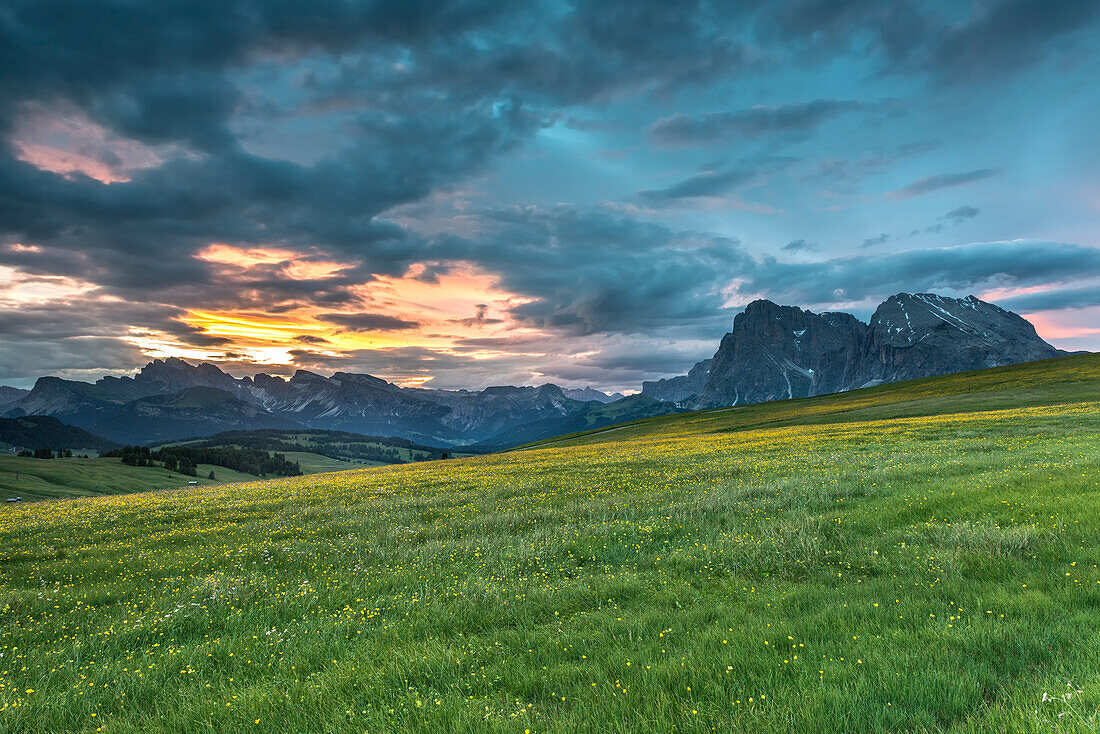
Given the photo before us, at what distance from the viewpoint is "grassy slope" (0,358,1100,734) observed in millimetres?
5523

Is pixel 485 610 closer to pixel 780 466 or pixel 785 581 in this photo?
pixel 785 581

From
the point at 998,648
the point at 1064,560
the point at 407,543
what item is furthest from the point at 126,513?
the point at 1064,560

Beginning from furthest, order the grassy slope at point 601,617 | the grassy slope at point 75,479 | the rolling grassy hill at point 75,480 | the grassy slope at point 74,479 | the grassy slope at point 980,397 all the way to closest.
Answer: the grassy slope at point 74,479, the grassy slope at point 75,479, the rolling grassy hill at point 75,480, the grassy slope at point 980,397, the grassy slope at point 601,617

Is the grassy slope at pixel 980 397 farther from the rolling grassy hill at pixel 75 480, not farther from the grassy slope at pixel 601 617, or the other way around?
the rolling grassy hill at pixel 75 480

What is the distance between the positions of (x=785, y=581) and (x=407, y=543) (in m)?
11.1

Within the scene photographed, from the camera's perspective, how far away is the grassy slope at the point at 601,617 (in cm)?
552

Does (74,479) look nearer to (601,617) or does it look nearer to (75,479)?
(75,479)

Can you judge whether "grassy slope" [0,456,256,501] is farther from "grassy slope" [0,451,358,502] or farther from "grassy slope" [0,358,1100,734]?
"grassy slope" [0,358,1100,734]

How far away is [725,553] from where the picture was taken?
1135 centimetres

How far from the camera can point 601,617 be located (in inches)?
329

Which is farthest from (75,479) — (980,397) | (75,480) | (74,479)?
(980,397)

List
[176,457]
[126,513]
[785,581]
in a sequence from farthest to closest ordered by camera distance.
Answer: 1. [176,457]
2. [126,513]
3. [785,581]

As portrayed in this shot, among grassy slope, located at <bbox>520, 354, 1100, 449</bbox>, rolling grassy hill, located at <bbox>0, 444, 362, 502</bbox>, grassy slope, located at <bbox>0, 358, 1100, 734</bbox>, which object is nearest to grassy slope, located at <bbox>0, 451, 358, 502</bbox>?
rolling grassy hill, located at <bbox>0, 444, 362, 502</bbox>

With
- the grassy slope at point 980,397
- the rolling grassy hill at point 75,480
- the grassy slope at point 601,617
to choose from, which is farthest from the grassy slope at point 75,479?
the grassy slope at point 601,617
